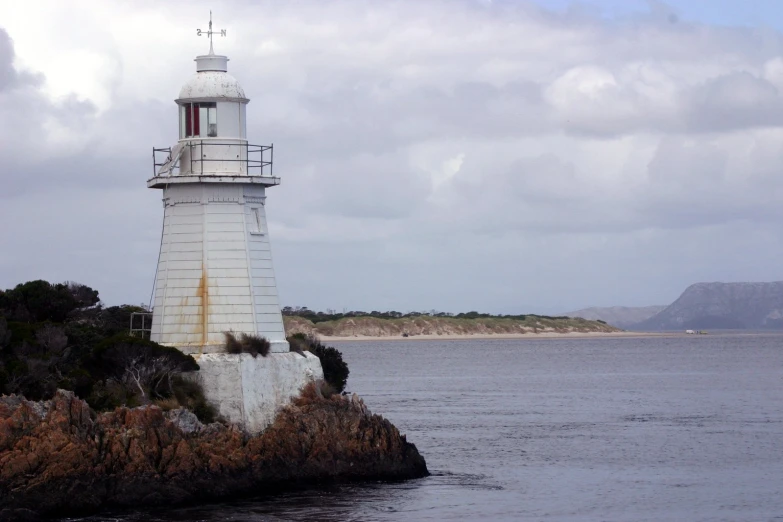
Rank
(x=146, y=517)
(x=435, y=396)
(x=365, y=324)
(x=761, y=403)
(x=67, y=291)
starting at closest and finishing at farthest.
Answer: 1. (x=146, y=517)
2. (x=67, y=291)
3. (x=761, y=403)
4. (x=435, y=396)
5. (x=365, y=324)

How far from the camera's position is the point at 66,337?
2989cm

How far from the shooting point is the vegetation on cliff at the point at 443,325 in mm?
151688

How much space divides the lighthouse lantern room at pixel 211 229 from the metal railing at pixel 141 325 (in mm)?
1224

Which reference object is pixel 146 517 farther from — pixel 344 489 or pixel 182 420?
pixel 344 489

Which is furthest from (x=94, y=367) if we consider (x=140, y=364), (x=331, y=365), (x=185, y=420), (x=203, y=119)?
(x=331, y=365)

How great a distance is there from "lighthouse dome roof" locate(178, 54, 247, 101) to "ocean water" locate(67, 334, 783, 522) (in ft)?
31.9

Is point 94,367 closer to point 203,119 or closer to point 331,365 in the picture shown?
point 203,119

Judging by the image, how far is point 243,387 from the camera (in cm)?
2980

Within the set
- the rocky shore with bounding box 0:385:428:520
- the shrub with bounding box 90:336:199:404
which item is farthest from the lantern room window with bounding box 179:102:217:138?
the rocky shore with bounding box 0:385:428:520

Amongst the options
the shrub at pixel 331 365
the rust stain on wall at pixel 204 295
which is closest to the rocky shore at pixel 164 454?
the rust stain on wall at pixel 204 295

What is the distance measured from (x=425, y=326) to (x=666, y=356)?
54816 mm

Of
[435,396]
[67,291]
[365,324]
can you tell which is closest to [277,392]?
[67,291]

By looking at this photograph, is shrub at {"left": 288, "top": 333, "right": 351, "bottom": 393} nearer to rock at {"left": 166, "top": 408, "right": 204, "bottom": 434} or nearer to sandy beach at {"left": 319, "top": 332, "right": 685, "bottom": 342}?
rock at {"left": 166, "top": 408, "right": 204, "bottom": 434}

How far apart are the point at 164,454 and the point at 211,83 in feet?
30.2
